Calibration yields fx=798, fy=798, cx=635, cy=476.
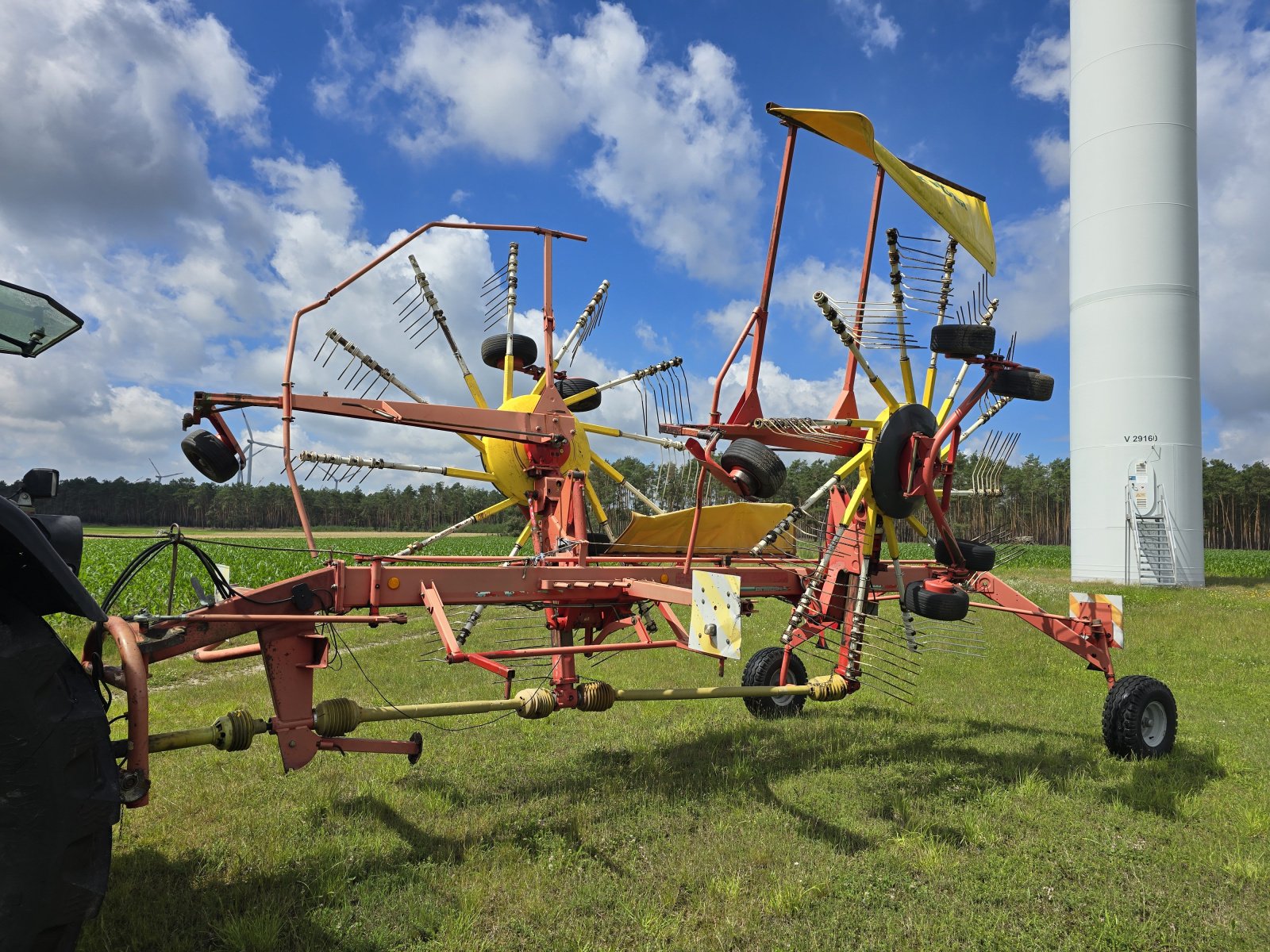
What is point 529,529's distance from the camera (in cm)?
A: 798

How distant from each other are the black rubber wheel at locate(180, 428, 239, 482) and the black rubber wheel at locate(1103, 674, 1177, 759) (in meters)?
6.70

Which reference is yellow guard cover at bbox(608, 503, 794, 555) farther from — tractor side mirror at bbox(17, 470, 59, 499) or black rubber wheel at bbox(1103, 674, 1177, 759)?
tractor side mirror at bbox(17, 470, 59, 499)

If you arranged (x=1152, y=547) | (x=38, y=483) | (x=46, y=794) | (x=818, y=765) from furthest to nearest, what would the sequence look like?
(x=1152, y=547) < (x=818, y=765) < (x=38, y=483) < (x=46, y=794)

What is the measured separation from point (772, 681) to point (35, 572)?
6306 mm

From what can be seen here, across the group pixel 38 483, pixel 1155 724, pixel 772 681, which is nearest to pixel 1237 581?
pixel 1155 724

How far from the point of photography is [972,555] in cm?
627

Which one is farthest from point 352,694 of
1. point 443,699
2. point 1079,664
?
point 1079,664

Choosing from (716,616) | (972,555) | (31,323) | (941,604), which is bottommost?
(941,604)

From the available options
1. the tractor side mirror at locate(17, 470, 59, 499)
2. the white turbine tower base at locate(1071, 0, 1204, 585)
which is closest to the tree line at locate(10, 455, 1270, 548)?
the tractor side mirror at locate(17, 470, 59, 499)

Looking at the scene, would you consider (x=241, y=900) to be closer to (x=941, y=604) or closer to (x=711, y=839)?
(x=711, y=839)

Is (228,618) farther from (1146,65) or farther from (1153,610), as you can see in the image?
(1146,65)

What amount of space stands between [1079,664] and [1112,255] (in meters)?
15.8

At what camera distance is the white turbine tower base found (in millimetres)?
21703

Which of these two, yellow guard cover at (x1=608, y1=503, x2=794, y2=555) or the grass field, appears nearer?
the grass field
